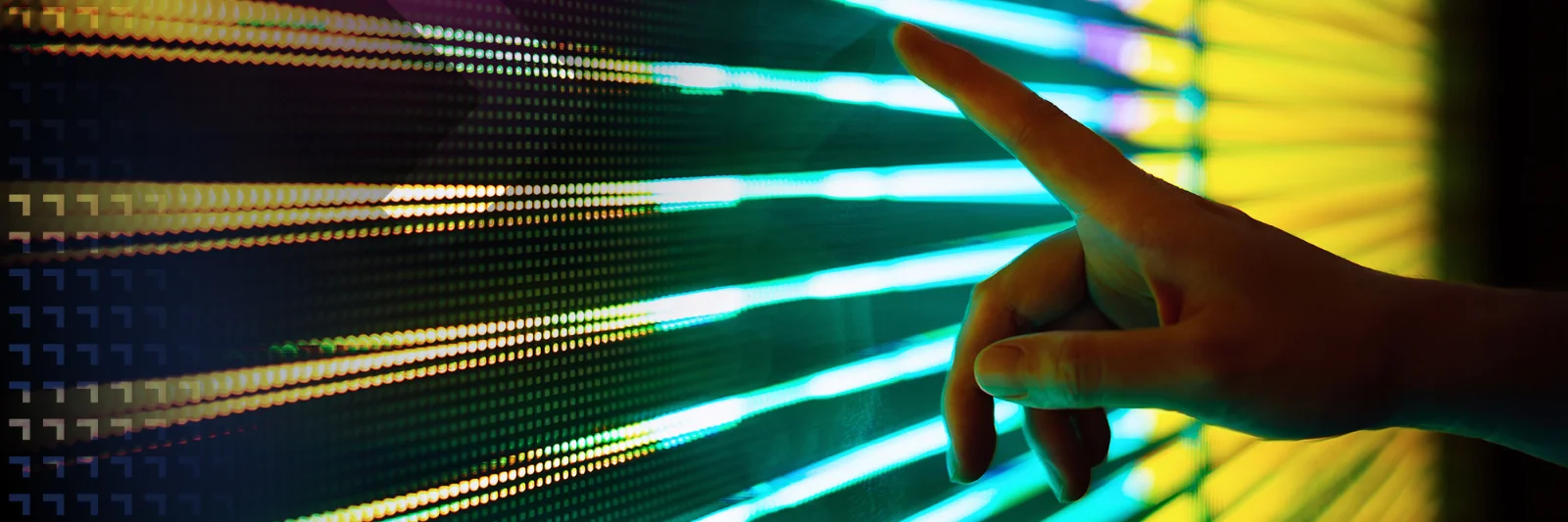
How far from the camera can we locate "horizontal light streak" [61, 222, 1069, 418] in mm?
668

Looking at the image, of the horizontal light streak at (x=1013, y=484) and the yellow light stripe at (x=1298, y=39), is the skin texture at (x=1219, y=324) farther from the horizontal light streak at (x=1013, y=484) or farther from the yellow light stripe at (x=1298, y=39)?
the yellow light stripe at (x=1298, y=39)

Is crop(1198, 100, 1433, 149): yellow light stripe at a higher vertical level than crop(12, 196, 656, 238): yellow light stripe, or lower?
higher

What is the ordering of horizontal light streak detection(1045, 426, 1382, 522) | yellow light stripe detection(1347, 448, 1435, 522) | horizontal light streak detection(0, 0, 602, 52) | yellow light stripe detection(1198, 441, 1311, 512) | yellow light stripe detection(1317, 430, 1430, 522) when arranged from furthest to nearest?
yellow light stripe detection(1347, 448, 1435, 522) → yellow light stripe detection(1317, 430, 1430, 522) → yellow light stripe detection(1198, 441, 1311, 512) → horizontal light streak detection(1045, 426, 1382, 522) → horizontal light streak detection(0, 0, 602, 52)

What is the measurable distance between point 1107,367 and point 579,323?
0.48 metres

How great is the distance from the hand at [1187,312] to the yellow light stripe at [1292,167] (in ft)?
3.27

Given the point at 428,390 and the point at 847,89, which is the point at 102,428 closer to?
the point at 428,390

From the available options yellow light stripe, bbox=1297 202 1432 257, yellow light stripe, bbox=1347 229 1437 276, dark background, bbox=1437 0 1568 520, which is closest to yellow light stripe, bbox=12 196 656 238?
yellow light stripe, bbox=1297 202 1432 257

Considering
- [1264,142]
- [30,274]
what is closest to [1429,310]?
[30,274]

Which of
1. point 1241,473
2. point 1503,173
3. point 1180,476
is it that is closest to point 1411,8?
point 1503,173

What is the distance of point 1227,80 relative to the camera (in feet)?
5.90

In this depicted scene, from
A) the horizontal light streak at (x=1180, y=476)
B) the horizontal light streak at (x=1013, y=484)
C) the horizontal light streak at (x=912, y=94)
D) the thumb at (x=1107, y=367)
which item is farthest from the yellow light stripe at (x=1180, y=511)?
the thumb at (x=1107, y=367)

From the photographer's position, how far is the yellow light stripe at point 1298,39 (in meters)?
1.76

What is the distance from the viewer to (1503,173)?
3.10 metres

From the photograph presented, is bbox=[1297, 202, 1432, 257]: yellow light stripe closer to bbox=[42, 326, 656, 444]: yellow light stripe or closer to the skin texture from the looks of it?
the skin texture
